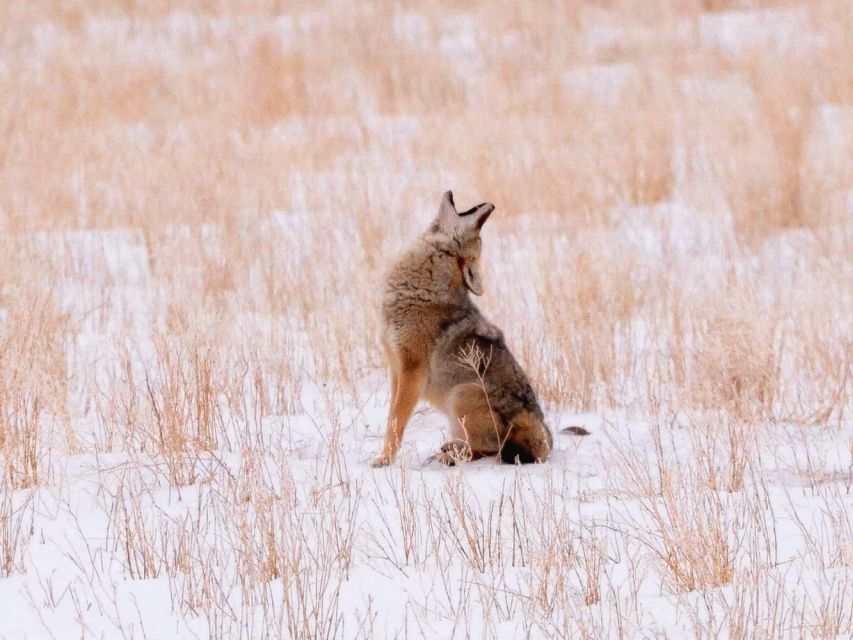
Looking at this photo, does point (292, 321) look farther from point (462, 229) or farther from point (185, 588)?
point (185, 588)

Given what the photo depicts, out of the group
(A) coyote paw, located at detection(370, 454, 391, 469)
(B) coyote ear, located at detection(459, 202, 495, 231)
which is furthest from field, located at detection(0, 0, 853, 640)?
(B) coyote ear, located at detection(459, 202, 495, 231)

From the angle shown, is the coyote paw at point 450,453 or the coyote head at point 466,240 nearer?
the coyote paw at point 450,453

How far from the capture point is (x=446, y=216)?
229 inches

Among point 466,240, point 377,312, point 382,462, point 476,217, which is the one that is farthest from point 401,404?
point 377,312

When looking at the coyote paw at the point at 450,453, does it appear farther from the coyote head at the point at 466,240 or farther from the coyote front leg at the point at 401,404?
the coyote head at the point at 466,240

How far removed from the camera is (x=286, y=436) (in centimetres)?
580

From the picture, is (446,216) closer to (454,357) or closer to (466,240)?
(466,240)

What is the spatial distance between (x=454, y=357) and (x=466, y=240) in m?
0.64

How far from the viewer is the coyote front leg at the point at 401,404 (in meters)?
5.44

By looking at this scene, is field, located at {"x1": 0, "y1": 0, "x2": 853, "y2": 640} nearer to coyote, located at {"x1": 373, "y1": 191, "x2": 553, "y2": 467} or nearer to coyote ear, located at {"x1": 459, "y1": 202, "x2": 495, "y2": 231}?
coyote, located at {"x1": 373, "y1": 191, "x2": 553, "y2": 467}

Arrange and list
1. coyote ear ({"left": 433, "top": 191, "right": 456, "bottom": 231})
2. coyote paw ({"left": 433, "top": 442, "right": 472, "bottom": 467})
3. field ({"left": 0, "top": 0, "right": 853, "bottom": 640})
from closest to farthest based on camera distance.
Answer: field ({"left": 0, "top": 0, "right": 853, "bottom": 640}), coyote paw ({"left": 433, "top": 442, "right": 472, "bottom": 467}), coyote ear ({"left": 433, "top": 191, "right": 456, "bottom": 231})

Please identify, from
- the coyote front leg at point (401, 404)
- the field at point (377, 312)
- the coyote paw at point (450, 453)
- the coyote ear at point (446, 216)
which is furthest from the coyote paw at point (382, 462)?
the coyote ear at point (446, 216)

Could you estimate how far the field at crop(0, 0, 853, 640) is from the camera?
12.8ft

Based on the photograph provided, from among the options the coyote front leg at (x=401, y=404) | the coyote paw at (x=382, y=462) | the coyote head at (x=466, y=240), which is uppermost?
the coyote head at (x=466, y=240)
